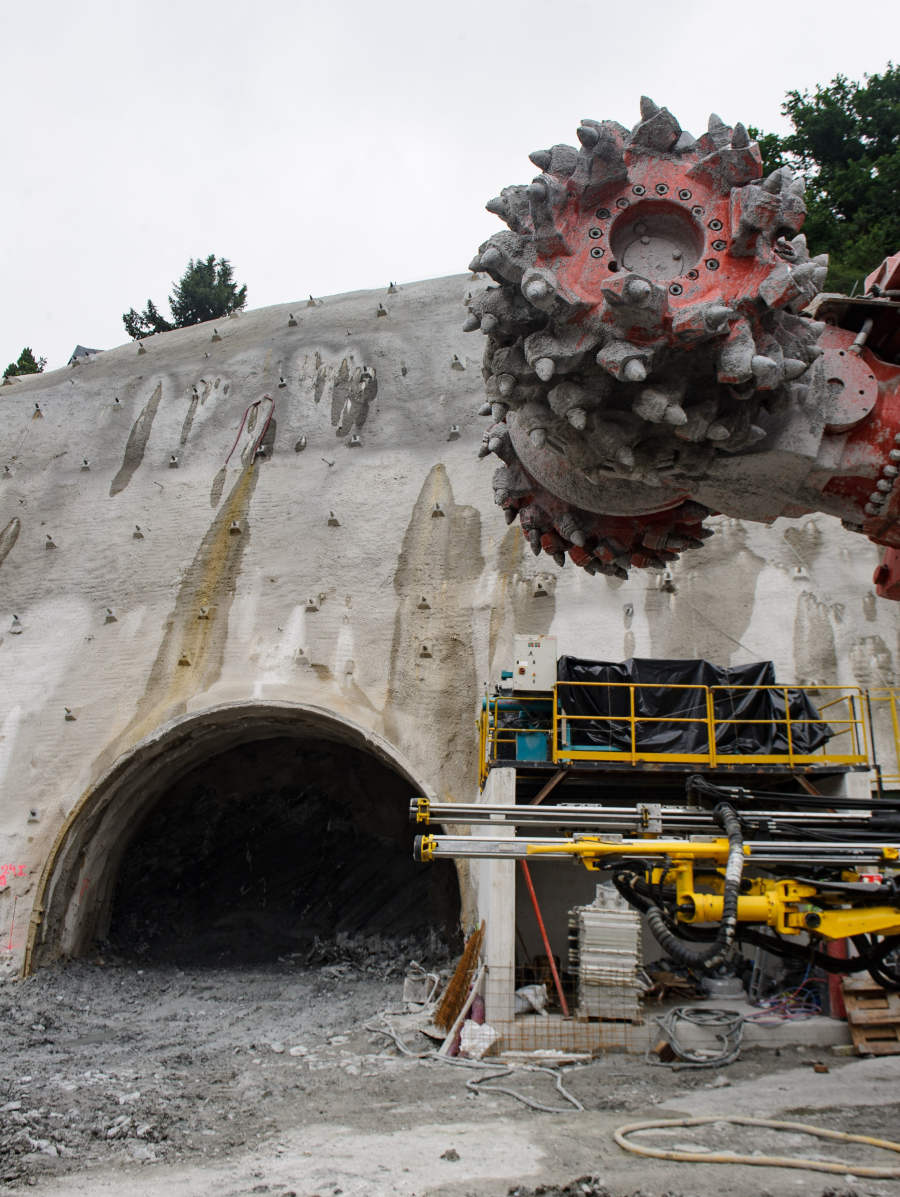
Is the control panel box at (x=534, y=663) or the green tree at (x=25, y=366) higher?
the green tree at (x=25, y=366)

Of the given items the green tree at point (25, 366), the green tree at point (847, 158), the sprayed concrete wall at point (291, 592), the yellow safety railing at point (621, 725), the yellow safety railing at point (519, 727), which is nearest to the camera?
the yellow safety railing at point (621, 725)

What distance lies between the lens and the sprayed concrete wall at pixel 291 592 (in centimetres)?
1316

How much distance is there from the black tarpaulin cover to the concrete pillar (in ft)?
3.63

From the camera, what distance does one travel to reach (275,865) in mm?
17516

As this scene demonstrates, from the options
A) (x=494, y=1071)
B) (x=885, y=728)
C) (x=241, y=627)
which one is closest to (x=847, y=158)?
(x=885, y=728)

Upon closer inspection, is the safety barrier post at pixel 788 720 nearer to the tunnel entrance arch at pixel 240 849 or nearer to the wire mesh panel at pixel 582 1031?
the wire mesh panel at pixel 582 1031

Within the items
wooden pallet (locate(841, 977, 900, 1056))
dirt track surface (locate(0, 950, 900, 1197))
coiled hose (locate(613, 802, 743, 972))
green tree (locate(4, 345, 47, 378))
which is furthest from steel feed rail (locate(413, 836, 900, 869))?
green tree (locate(4, 345, 47, 378))

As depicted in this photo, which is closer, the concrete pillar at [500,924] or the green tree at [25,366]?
the concrete pillar at [500,924]

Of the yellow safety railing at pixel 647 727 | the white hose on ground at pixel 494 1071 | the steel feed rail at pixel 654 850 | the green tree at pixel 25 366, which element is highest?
the green tree at pixel 25 366

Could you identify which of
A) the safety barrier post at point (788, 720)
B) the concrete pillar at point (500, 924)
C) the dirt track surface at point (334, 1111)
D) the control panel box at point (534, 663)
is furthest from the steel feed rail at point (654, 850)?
the control panel box at point (534, 663)

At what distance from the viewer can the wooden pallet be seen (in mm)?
8703

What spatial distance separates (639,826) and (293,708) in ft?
30.0

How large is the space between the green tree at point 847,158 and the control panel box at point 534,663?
1269 cm

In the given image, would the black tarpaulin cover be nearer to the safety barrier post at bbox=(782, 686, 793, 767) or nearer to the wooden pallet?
the safety barrier post at bbox=(782, 686, 793, 767)
